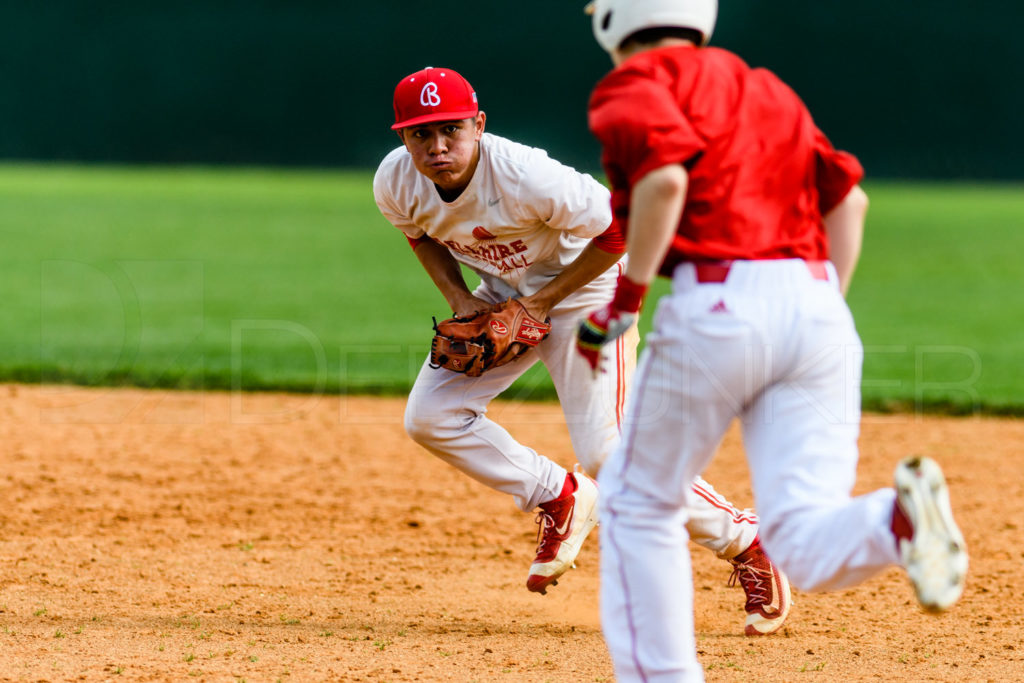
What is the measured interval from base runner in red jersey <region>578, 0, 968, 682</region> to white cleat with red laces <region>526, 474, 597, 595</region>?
1.37m

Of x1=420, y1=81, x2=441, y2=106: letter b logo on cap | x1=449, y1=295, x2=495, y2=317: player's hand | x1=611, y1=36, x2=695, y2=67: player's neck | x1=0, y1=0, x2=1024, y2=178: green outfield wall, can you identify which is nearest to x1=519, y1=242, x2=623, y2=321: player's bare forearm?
x1=449, y1=295, x2=495, y2=317: player's hand

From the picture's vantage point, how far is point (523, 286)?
3996mm

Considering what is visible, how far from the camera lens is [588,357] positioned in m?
2.46

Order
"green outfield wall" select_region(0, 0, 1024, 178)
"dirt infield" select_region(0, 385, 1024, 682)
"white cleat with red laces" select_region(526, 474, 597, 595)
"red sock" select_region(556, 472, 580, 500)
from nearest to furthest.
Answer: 1. "dirt infield" select_region(0, 385, 1024, 682)
2. "white cleat with red laces" select_region(526, 474, 597, 595)
3. "red sock" select_region(556, 472, 580, 500)
4. "green outfield wall" select_region(0, 0, 1024, 178)

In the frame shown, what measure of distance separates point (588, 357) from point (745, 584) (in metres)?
1.51

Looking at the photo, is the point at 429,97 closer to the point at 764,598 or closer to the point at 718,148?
the point at 718,148

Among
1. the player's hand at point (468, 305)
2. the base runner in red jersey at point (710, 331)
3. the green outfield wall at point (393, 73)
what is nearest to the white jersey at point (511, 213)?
the player's hand at point (468, 305)

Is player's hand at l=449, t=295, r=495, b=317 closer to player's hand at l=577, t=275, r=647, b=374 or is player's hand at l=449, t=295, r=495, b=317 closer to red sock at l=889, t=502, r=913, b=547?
player's hand at l=577, t=275, r=647, b=374

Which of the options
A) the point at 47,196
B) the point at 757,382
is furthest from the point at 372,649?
the point at 47,196

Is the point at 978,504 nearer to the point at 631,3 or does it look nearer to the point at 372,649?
the point at 372,649

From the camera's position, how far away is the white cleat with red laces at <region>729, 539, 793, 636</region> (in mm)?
3584

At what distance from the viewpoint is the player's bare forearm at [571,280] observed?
12.3ft

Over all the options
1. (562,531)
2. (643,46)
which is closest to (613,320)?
(643,46)

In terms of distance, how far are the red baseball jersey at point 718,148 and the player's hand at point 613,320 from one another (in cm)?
14
